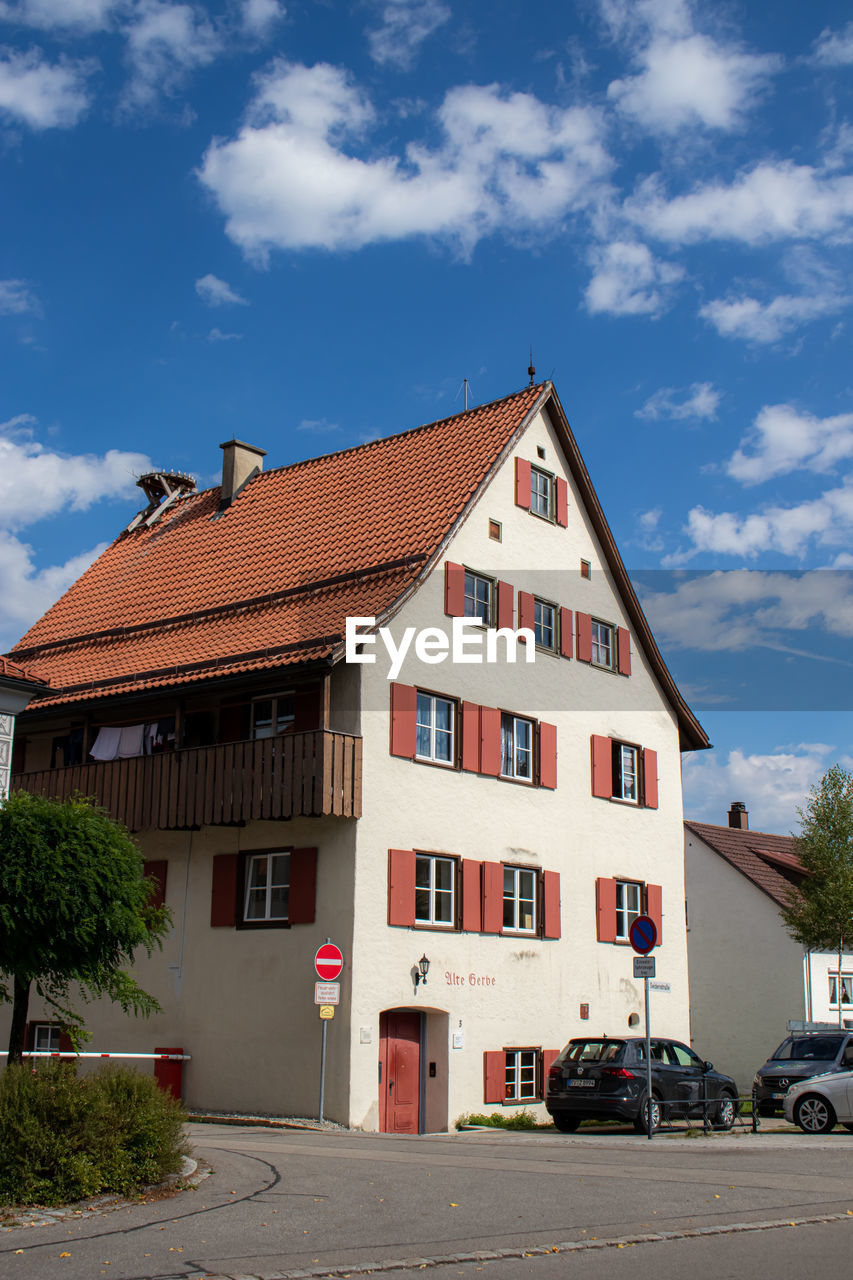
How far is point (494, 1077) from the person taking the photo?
23.4 metres

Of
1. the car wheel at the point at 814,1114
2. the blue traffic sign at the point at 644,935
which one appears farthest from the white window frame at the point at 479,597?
the car wheel at the point at 814,1114

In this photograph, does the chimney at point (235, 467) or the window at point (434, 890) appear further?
the chimney at point (235, 467)

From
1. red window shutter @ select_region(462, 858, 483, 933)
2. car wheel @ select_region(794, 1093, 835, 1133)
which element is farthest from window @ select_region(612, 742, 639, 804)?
car wheel @ select_region(794, 1093, 835, 1133)

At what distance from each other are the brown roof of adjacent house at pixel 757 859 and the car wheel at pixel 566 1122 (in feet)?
61.5

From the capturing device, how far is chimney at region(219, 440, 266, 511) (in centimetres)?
3152

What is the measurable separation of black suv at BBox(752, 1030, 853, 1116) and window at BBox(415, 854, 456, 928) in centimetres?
675

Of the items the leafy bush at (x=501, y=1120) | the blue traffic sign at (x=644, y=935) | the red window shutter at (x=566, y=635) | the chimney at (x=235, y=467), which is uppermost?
the chimney at (x=235, y=467)

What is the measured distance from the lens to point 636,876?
28.4 m

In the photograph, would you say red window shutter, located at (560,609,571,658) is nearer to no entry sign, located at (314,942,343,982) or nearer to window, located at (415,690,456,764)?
window, located at (415,690,456,764)

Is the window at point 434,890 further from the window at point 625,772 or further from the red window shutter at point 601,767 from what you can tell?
the window at point 625,772

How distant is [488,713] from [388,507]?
4.82 meters

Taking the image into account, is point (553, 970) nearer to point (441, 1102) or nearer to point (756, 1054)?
point (441, 1102)

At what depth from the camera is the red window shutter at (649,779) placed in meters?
29.3

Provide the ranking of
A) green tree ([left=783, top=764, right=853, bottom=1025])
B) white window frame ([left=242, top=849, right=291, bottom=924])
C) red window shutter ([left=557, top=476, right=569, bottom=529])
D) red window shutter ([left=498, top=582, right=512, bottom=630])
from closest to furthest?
1. white window frame ([left=242, top=849, right=291, bottom=924])
2. red window shutter ([left=498, top=582, right=512, bottom=630])
3. red window shutter ([left=557, top=476, right=569, bottom=529])
4. green tree ([left=783, top=764, right=853, bottom=1025])
